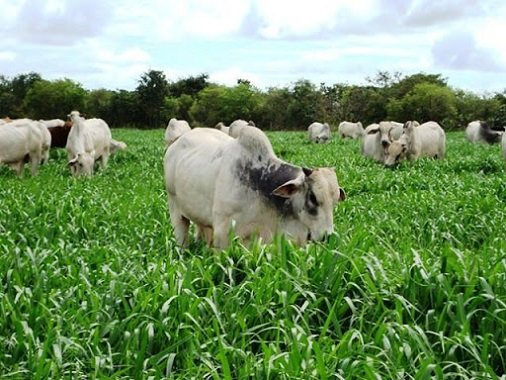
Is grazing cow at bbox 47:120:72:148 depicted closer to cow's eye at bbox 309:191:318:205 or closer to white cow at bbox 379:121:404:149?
white cow at bbox 379:121:404:149

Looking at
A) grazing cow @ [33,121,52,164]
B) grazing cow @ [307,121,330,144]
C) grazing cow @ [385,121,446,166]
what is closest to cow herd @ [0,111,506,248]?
grazing cow @ [385,121,446,166]

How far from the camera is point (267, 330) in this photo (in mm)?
4082

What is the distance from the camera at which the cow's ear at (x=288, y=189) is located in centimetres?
594

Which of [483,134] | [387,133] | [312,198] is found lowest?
[483,134]

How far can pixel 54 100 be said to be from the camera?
6212cm

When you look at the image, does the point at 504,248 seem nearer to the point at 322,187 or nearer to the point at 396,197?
the point at 322,187

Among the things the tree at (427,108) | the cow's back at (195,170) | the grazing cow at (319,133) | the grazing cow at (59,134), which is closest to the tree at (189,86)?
the tree at (427,108)

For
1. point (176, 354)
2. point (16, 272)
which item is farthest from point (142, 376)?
point (16, 272)

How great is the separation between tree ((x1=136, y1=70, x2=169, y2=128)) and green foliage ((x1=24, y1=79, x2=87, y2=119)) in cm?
777

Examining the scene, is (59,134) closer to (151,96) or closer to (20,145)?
(20,145)

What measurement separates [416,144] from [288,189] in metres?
12.4

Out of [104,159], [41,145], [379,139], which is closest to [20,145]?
[41,145]

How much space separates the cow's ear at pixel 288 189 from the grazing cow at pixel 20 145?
1072 centimetres

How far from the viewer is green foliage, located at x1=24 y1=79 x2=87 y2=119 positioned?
61875mm
